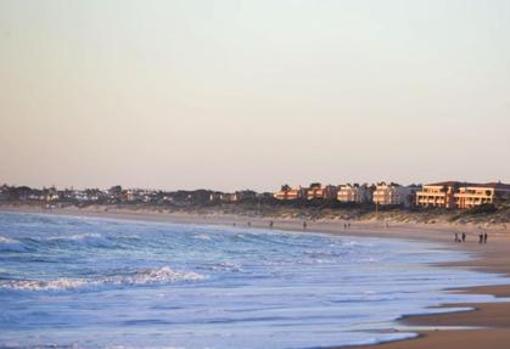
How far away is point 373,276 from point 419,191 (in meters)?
143

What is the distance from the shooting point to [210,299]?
54.9 ft

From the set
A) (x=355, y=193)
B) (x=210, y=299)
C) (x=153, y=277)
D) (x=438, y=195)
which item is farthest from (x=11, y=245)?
(x=355, y=193)

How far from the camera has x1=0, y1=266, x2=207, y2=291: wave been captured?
1906 centimetres

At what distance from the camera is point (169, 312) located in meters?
14.4

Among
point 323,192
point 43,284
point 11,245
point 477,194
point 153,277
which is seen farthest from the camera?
point 323,192

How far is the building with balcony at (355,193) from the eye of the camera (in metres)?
179

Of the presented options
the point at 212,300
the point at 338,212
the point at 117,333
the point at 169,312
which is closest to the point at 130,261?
the point at 212,300

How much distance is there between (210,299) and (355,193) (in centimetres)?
16634

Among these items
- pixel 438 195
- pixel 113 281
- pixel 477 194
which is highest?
pixel 477 194

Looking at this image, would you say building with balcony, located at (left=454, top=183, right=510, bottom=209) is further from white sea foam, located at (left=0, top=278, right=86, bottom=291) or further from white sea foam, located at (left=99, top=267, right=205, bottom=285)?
white sea foam, located at (left=0, top=278, right=86, bottom=291)

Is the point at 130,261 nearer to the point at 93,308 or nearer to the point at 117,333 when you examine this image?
the point at 93,308

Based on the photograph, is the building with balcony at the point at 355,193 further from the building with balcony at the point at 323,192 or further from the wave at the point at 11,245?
the wave at the point at 11,245

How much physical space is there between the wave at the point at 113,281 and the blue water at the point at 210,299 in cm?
3

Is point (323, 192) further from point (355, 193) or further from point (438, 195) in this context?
point (438, 195)
